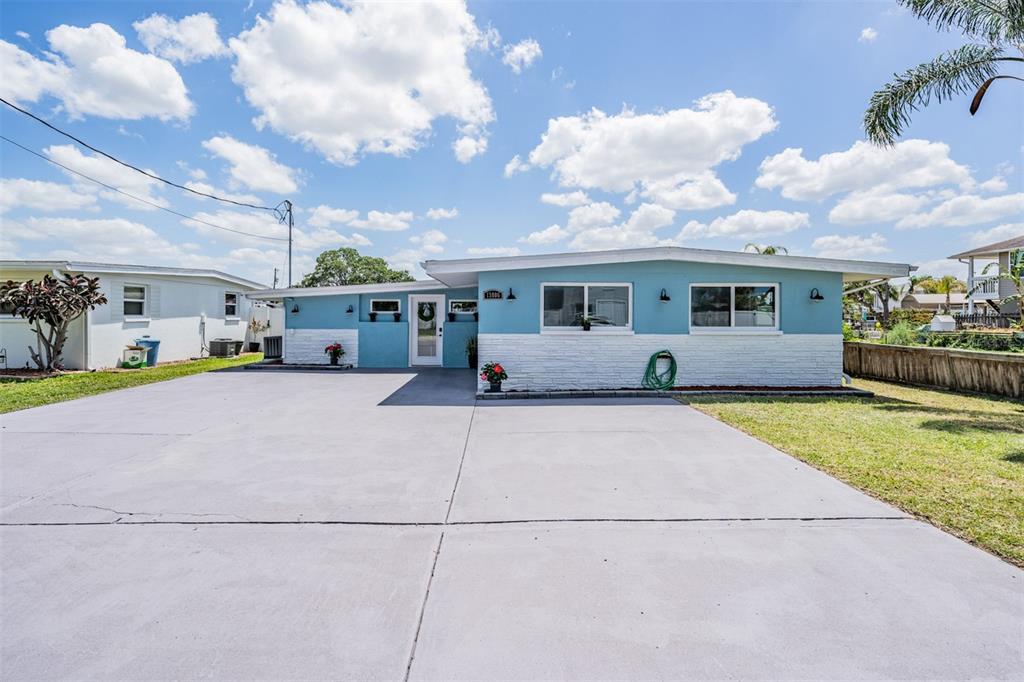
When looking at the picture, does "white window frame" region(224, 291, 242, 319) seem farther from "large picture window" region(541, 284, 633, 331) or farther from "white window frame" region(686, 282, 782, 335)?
"white window frame" region(686, 282, 782, 335)

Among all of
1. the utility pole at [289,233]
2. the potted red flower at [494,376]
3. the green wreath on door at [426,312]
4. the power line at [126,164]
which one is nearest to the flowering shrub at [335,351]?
the green wreath on door at [426,312]

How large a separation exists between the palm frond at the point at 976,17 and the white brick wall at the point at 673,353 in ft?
19.5

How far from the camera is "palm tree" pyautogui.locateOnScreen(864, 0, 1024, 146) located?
792 centimetres

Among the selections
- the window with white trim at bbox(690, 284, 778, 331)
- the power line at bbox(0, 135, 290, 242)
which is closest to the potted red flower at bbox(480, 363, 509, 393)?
the window with white trim at bbox(690, 284, 778, 331)

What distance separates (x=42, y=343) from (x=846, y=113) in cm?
2101

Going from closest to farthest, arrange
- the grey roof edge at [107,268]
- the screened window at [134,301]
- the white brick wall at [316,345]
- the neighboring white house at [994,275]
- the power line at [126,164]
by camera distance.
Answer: the power line at [126,164], the grey roof edge at [107,268], the white brick wall at [316,345], the screened window at [134,301], the neighboring white house at [994,275]

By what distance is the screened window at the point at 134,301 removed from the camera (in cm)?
1353

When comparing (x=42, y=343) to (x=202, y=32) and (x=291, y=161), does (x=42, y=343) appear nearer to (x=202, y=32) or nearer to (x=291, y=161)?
(x=202, y=32)

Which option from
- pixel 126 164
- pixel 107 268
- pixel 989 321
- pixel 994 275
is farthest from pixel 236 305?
pixel 994 275

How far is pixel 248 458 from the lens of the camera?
4695mm

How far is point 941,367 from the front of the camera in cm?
935

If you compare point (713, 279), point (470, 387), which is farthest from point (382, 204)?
point (713, 279)

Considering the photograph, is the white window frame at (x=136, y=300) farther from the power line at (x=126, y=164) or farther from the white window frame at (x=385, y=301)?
the white window frame at (x=385, y=301)

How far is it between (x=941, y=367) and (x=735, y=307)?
14.7ft
